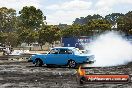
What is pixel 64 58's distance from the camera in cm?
2464

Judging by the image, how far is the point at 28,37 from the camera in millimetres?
88125

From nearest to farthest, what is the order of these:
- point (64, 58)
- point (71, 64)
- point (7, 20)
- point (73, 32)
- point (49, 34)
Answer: point (71, 64) → point (64, 58) → point (49, 34) → point (73, 32) → point (7, 20)

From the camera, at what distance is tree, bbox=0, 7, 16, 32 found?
118550 mm

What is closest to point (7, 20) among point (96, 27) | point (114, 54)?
point (96, 27)

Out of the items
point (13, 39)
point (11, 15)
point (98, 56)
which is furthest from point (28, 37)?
point (98, 56)

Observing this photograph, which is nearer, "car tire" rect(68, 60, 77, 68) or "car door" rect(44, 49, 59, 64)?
"car tire" rect(68, 60, 77, 68)

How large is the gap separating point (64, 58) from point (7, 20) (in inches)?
3895

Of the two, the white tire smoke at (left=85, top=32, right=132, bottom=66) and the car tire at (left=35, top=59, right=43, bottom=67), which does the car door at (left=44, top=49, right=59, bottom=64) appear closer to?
the car tire at (left=35, top=59, right=43, bottom=67)

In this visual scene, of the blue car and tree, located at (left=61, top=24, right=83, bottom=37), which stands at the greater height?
tree, located at (left=61, top=24, right=83, bottom=37)

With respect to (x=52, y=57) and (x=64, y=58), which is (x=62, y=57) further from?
(x=52, y=57)

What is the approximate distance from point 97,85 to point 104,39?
20226 millimetres

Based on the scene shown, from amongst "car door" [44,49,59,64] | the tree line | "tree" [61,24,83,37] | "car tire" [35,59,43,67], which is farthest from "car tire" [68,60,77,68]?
"tree" [61,24,83,37]

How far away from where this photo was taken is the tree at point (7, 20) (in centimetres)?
11855

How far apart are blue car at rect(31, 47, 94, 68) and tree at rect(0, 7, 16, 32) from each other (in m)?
94.4
